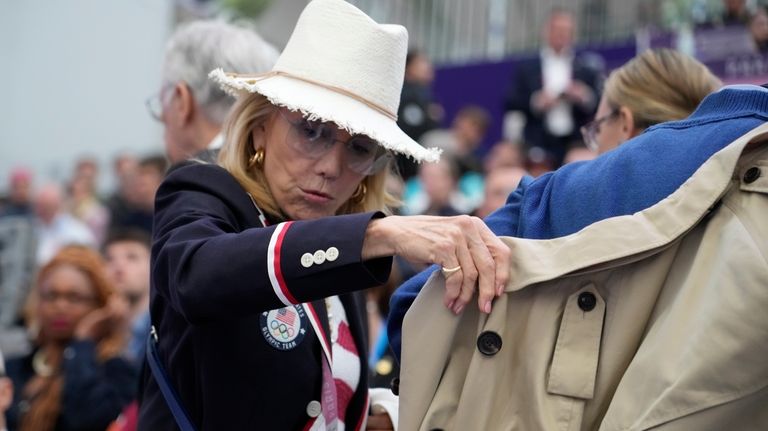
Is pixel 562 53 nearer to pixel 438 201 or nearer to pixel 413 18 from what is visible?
pixel 438 201

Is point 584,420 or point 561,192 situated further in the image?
point 561,192

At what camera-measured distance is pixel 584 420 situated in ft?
7.32

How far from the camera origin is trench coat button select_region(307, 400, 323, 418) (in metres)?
2.81

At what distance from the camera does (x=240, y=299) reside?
232 centimetres

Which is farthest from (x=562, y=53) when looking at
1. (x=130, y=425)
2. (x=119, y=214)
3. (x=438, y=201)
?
(x=130, y=425)

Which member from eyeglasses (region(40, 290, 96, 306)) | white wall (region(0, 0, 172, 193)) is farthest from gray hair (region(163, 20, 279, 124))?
white wall (region(0, 0, 172, 193))

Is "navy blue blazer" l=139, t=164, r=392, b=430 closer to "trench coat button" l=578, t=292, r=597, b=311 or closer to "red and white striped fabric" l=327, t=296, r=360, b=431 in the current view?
"red and white striped fabric" l=327, t=296, r=360, b=431

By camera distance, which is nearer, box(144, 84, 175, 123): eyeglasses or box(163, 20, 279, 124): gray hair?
box(163, 20, 279, 124): gray hair

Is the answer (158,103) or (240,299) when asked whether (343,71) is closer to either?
(240,299)

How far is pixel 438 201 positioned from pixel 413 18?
6343 mm

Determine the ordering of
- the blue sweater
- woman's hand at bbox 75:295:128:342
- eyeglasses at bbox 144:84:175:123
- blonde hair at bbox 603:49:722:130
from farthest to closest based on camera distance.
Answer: woman's hand at bbox 75:295:128:342, eyeglasses at bbox 144:84:175:123, blonde hair at bbox 603:49:722:130, the blue sweater

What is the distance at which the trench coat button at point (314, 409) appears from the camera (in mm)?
2807

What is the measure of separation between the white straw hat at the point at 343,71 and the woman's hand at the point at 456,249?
0.54 metres

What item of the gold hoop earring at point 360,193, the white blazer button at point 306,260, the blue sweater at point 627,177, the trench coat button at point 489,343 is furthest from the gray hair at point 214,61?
the trench coat button at point 489,343
